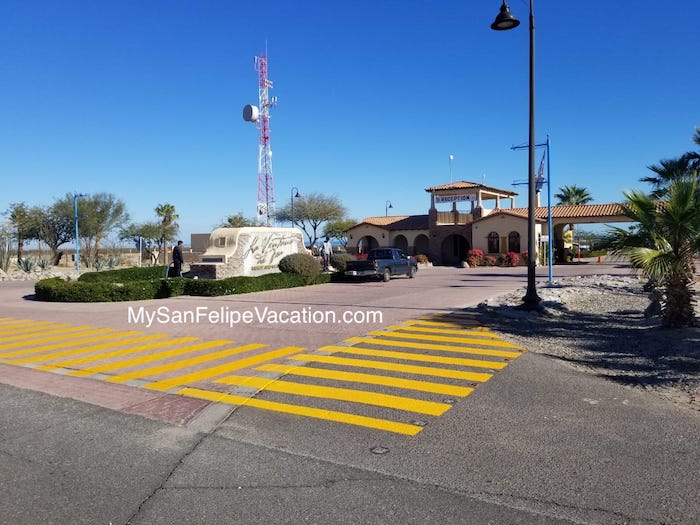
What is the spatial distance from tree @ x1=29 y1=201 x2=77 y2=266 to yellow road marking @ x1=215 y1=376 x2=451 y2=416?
44.3 m

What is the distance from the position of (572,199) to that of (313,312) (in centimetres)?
5028

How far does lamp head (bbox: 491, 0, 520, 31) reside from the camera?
12114 mm

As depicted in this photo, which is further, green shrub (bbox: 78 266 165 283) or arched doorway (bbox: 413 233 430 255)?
arched doorway (bbox: 413 233 430 255)

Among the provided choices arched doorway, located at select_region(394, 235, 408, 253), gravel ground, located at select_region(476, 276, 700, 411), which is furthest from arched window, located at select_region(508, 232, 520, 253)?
gravel ground, located at select_region(476, 276, 700, 411)

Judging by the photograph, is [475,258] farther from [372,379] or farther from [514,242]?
[372,379]

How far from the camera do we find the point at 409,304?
15.9m

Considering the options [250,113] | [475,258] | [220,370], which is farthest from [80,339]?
[250,113]

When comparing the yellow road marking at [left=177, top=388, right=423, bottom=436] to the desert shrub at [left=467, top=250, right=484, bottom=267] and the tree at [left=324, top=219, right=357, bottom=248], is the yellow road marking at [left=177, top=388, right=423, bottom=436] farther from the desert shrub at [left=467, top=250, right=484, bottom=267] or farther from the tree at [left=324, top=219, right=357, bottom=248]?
the tree at [left=324, top=219, right=357, bottom=248]

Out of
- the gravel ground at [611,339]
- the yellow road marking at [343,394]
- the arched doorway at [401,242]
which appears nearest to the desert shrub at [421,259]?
the arched doorway at [401,242]

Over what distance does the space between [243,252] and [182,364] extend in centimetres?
1534

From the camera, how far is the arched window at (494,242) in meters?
40.9

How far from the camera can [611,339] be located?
32.6ft

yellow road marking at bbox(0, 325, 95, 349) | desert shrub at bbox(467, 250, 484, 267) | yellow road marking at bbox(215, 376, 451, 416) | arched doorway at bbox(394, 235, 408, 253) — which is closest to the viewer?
yellow road marking at bbox(215, 376, 451, 416)

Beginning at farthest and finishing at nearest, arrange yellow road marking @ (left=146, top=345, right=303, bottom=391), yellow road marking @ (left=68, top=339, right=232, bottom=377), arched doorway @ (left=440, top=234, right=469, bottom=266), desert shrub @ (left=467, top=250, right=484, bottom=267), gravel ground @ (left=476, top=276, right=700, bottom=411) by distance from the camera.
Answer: arched doorway @ (left=440, top=234, right=469, bottom=266) → desert shrub @ (left=467, top=250, right=484, bottom=267) → yellow road marking @ (left=68, top=339, right=232, bottom=377) → yellow road marking @ (left=146, top=345, right=303, bottom=391) → gravel ground @ (left=476, top=276, right=700, bottom=411)
